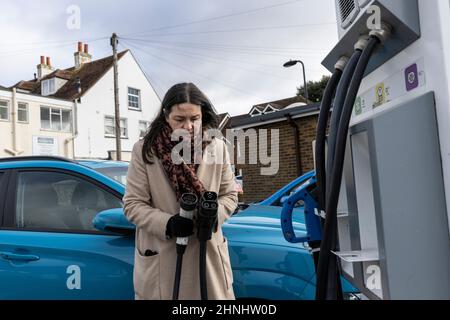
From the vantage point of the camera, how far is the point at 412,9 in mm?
1179

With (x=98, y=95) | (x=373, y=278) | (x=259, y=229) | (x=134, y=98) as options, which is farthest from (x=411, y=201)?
(x=134, y=98)

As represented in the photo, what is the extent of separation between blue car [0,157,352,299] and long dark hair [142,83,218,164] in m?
0.56

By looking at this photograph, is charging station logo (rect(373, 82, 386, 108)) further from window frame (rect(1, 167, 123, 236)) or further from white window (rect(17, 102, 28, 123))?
white window (rect(17, 102, 28, 123))

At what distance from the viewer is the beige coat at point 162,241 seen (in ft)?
6.25

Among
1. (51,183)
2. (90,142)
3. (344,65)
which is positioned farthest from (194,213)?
(90,142)

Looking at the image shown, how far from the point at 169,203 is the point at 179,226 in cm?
20

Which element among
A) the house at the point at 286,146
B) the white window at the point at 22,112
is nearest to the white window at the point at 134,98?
the white window at the point at 22,112

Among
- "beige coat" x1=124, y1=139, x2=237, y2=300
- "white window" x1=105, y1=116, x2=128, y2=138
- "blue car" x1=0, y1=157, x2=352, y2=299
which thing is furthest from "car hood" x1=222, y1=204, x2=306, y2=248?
"white window" x1=105, y1=116, x2=128, y2=138

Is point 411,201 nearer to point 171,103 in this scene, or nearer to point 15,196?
point 171,103

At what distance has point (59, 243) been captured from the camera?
253 centimetres

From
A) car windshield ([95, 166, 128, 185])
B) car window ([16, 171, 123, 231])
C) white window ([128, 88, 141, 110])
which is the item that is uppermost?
white window ([128, 88, 141, 110])

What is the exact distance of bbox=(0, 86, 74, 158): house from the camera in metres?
23.6

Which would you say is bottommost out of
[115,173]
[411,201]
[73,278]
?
[73,278]

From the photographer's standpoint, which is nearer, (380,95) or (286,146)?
(380,95)
